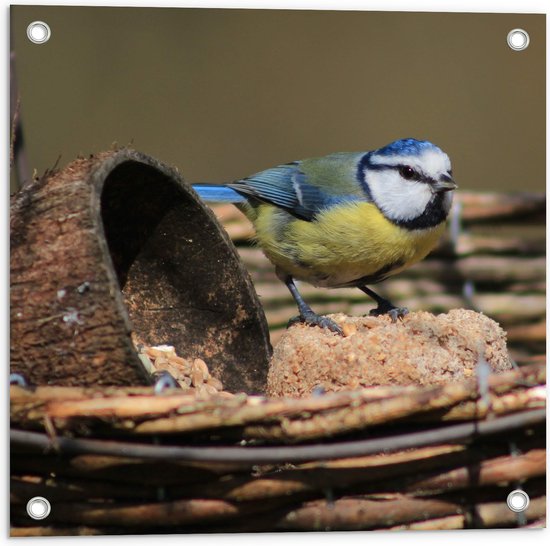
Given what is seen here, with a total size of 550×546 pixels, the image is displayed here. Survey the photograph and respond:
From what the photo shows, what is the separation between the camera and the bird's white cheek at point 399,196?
5.91ft

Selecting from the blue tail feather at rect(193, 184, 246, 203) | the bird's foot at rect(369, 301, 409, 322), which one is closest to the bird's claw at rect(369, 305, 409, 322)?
the bird's foot at rect(369, 301, 409, 322)

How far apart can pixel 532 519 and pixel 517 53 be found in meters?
0.84

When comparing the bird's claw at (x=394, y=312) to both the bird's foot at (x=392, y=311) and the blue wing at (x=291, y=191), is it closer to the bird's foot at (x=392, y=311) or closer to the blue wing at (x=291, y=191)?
the bird's foot at (x=392, y=311)

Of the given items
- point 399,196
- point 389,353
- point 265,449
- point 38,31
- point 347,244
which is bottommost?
point 265,449

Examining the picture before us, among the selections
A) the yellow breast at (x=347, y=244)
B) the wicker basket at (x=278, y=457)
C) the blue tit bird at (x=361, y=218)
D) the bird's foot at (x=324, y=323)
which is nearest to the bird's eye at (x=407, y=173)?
the blue tit bird at (x=361, y=218)

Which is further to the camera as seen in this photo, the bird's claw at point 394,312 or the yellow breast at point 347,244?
the yellow breast at point 347,244

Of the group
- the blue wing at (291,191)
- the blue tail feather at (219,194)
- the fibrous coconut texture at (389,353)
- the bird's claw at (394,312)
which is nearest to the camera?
the fibrous coconut texture at (389,353)

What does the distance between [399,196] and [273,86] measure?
1.20ft

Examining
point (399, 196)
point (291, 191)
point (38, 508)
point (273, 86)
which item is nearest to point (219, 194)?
point (291, 191)

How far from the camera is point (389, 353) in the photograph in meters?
1.38

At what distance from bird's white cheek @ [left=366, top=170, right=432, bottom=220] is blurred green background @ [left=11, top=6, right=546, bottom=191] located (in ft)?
0.34

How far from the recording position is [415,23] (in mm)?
1492

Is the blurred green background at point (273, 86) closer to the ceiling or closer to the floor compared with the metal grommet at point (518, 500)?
closer to the ceiling

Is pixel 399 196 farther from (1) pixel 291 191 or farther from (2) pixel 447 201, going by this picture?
(1) pixel 291 191
